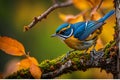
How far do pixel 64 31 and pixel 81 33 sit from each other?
0.33 ft

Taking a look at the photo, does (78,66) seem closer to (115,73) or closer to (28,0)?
(115,73)

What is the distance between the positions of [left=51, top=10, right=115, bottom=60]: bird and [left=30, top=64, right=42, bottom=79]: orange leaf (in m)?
0.51

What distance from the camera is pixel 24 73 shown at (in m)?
2.05

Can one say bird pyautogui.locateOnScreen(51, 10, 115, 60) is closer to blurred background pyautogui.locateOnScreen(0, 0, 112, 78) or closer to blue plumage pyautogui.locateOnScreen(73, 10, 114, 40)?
blue plumage pyautogui.locateOnScreen(73, 10, 114, 40)

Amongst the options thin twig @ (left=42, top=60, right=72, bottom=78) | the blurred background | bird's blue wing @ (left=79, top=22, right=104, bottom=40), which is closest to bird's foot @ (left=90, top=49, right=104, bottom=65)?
thin twig @ (left=42, top=60, right=72, bottom=78)

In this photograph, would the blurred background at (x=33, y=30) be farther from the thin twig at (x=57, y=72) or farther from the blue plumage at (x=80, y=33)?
the thin twig at (x=57, y=72)

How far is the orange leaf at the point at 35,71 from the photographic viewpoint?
195 cm

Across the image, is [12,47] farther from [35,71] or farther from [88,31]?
[88,31]

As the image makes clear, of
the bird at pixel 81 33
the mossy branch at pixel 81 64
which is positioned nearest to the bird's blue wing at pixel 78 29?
the bird at pixel 81 33

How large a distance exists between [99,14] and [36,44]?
2.12 metres

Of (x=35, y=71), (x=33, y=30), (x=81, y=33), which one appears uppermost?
(x=33, y=30)

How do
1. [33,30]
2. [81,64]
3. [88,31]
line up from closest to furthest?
[81,64], [88,31], [33,30]

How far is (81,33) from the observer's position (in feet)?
8.55

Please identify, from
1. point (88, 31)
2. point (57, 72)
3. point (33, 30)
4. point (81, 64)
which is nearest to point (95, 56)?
point (81, 64)
